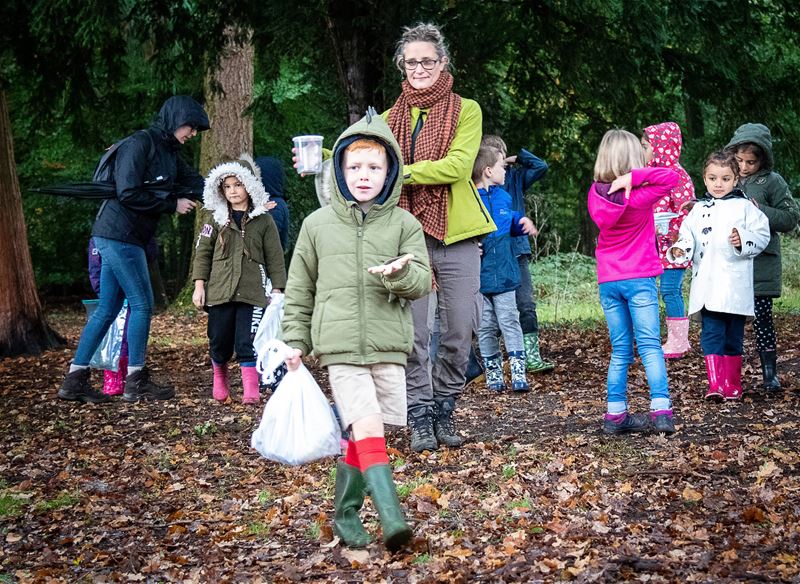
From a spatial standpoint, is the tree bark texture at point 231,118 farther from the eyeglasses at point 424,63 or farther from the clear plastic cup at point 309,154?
the eyeglasses at point 424,63

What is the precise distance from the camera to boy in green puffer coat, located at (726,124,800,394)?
27.3 feet

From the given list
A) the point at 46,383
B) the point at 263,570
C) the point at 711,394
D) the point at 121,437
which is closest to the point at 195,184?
the point at 121,437

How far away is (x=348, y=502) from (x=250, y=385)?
169 inches

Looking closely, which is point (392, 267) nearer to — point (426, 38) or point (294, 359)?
point (294, 359)

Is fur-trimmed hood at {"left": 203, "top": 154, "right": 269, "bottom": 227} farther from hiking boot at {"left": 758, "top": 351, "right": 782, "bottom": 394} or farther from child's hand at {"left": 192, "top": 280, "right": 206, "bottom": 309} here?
hiking boot at {"left": 758, "top": 351, "right": 782, "bottom": 394}

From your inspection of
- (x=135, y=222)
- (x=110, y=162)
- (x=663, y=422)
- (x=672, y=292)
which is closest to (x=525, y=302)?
(x=672, y=292)

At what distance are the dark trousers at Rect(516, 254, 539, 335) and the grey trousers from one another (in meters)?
3.04

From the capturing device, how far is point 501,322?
9.02 m

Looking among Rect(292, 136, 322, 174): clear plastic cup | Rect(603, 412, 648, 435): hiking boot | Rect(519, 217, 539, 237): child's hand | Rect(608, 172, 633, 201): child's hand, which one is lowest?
Rect(603, 412, 648, 435): hiking boot

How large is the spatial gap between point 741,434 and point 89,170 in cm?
2018

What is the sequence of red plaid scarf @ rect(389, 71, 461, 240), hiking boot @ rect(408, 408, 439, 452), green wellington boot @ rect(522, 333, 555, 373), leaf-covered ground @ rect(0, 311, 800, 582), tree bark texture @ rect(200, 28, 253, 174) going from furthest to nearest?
tree bark texture @ rect(200, 28, 253, 174) < green wellington boot @ rect(522, 333, 555, 373) < hiking boot @ rect(408, 408, 439, 452) < red plaid scarf @ rect(389, 71, 461, 240) < leaf-covered ground @ rect(0, 311, 800, 582)

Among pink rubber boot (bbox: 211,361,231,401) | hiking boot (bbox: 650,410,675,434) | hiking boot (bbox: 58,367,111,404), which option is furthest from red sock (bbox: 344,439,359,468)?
hiking boot (bbox: 58,367,111,404)

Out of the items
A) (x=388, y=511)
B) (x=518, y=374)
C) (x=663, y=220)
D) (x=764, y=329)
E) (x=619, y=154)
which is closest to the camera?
(x=388, y=511)

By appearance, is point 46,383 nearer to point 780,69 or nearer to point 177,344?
point 177,344
